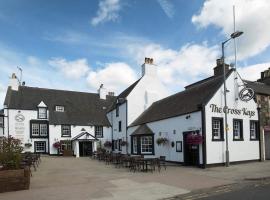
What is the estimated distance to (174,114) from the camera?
A: 79.4 ft

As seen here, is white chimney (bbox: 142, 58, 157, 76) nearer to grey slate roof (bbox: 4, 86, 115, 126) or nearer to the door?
grey slate roof (bbox: 4, 86, 115, 126)

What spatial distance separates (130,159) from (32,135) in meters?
21.8

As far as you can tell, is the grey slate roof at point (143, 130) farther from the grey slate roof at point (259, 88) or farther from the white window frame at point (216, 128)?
the grey slate roof at point (259, 88)

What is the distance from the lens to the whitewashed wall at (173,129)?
71.1ft

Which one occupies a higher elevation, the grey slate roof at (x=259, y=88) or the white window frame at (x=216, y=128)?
the grey slate roof at (x=259, y=88)

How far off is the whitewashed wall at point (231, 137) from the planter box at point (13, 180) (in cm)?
1230

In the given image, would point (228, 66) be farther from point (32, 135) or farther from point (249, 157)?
point (32, 135)

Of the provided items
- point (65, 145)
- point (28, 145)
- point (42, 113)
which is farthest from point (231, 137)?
point (42, 113)

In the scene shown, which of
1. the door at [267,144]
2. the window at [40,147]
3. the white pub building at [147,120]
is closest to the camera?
the white pub building at [147,120]

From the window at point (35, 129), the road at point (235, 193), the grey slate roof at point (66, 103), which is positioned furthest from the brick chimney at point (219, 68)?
the window at point (35, 129)

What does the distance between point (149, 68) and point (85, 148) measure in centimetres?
1331

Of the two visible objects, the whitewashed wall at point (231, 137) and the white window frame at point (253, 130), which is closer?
the whitewashed wall at point (231, 137)

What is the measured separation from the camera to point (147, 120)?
1166 inches

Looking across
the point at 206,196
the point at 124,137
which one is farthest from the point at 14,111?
the point at 206,196
